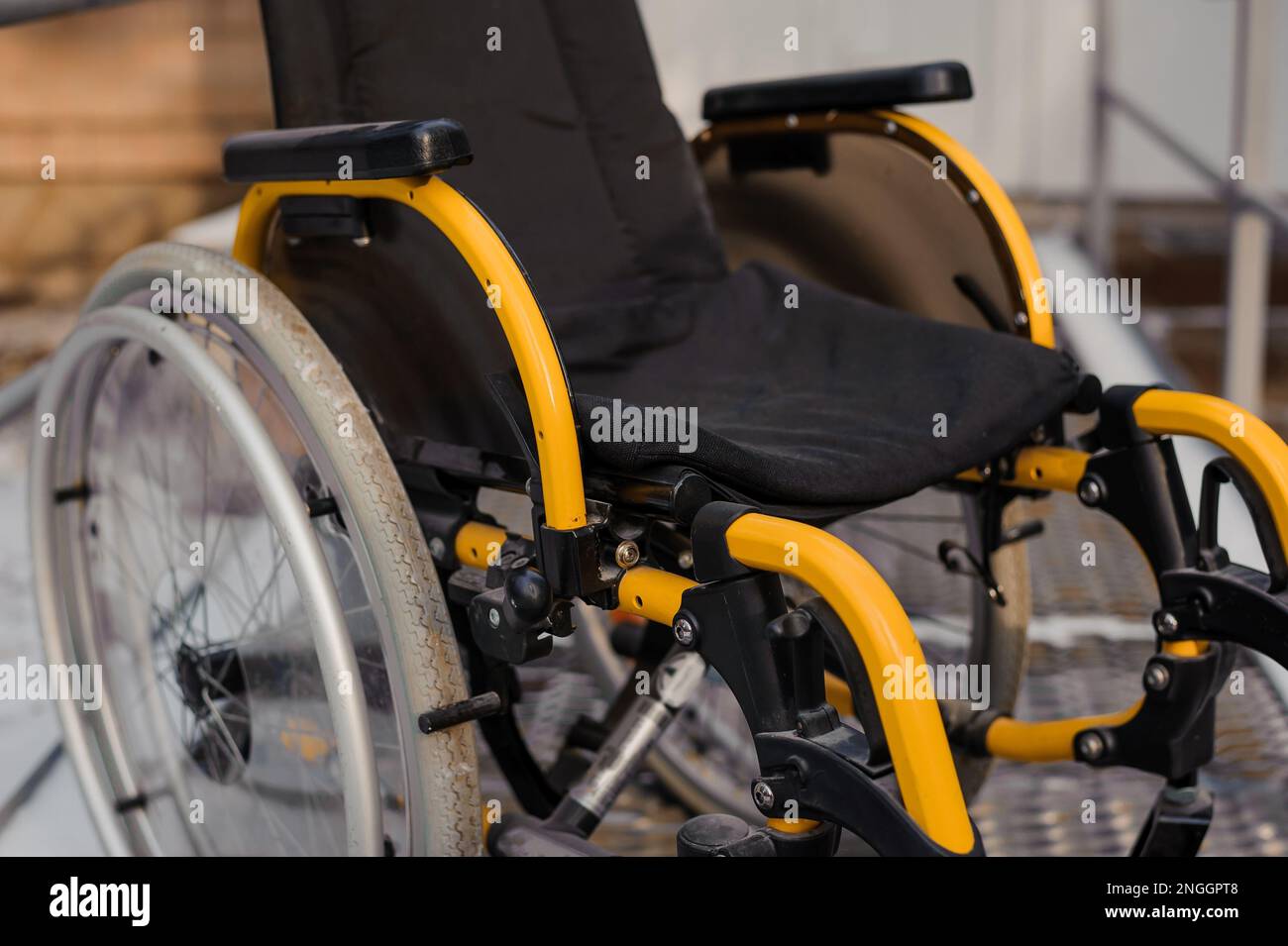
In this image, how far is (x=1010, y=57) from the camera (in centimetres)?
437

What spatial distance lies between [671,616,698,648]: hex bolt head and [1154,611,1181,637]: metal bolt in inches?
18.3

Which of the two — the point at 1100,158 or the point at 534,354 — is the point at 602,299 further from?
the point at 1100,158

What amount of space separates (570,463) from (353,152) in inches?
12.0

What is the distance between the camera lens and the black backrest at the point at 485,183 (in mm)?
1170

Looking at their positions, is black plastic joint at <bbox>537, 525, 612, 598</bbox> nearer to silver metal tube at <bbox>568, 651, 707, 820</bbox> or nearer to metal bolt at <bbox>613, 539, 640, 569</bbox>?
metal bolt at <bbox>613, 539, 640, 569</bbox>

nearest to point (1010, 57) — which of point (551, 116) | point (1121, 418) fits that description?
point (551, 116)

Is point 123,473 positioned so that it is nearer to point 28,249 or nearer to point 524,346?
point 524,346

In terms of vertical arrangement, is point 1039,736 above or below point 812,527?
below

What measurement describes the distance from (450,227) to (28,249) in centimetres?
426

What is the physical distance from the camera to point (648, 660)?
1543mm

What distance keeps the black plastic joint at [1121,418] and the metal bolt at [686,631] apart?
0.49 m

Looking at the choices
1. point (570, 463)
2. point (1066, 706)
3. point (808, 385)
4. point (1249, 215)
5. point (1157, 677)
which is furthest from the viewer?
point (1249, 215)

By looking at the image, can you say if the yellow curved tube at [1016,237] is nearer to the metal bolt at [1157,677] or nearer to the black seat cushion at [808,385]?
the black seat cushion at [808,385]

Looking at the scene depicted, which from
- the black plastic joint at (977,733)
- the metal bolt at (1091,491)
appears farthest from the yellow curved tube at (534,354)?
the black plastic joint at (977,733)
